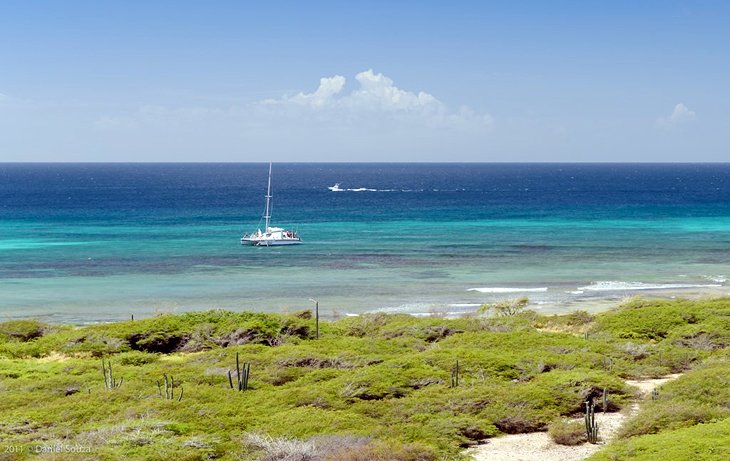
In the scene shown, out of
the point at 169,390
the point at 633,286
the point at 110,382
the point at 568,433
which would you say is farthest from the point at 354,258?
the point at 568,433

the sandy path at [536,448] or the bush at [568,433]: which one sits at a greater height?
the bush at [568,433]

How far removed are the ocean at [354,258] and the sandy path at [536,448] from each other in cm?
2027

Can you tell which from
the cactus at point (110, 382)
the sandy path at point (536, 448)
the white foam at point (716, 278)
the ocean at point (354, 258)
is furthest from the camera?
the white foam at point (716, 278)

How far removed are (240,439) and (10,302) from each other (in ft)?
105

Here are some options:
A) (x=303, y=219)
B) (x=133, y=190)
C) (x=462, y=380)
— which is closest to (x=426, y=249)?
(x=303, y=219)

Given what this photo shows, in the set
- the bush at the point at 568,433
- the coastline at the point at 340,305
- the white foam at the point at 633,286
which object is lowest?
the coastline at the point at 340,305

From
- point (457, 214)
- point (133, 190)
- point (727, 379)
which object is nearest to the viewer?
point (727, 379)

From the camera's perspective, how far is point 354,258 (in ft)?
194

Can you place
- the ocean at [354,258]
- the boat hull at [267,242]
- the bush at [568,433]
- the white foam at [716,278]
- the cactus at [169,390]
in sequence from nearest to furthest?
the bush at [568,433] < the cactus at [169,390] < the ocean at [354,258] < the white foam at [716,278] < the boat hull at [267,242]

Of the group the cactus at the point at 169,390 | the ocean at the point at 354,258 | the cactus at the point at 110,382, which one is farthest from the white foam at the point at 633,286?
the cactus at the point at 110,382

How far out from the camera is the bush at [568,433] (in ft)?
53.2

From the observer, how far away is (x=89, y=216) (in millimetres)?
92000

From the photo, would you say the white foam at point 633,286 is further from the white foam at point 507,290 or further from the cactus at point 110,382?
the cactus at point 110,382

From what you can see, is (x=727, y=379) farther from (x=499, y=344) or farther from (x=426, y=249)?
(x=426, y=249)
